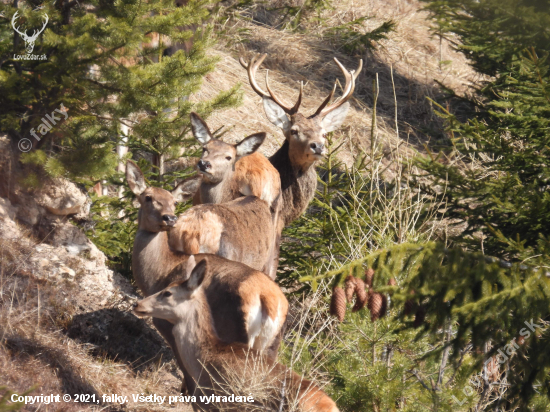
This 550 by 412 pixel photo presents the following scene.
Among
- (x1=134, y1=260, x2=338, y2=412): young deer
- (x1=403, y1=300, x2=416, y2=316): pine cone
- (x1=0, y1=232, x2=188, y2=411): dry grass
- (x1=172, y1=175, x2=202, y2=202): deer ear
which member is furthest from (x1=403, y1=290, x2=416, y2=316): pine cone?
(x1=172, y1=175, x2=202, y2=202): deer ear

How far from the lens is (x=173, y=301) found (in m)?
6.26

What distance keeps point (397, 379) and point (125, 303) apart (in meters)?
3.51

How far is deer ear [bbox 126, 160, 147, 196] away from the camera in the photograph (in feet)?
24.8

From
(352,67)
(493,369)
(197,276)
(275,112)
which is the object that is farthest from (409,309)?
(352,67)

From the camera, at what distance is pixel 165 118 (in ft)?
27.9

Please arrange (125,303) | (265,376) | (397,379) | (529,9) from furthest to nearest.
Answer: (125,303), (397,379), (265,376), (529,9)

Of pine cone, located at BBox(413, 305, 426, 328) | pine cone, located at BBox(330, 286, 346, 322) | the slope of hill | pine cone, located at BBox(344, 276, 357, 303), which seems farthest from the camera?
the slope of hill

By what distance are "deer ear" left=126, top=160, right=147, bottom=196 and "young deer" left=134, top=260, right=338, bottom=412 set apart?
1.52 m

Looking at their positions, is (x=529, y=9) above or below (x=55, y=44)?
above

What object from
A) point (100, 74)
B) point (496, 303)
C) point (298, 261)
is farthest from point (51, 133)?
point (496, 303)

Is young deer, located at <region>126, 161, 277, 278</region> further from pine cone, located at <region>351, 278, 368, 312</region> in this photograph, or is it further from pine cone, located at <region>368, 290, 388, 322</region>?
pine cone, located at <region>351, 278, 368, 312</region>

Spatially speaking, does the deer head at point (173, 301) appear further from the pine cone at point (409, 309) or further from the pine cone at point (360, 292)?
the pine cone at point (409, 309)

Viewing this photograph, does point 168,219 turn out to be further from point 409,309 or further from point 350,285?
point 409,309

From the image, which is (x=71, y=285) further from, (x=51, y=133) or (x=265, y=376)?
(x=265, y=376)
